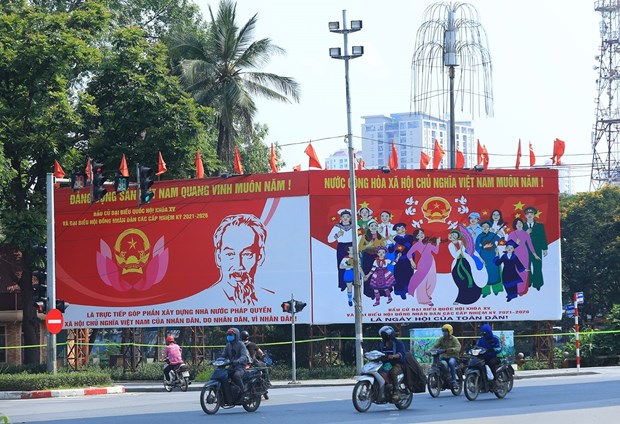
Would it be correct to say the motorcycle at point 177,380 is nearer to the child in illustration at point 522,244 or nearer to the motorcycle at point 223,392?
the motorcycle at point 223,392

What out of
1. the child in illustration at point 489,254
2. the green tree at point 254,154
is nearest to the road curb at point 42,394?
the child in illustration at point 489,254

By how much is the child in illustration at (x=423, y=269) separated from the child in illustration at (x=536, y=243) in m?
3.44

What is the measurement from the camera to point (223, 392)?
20484mm

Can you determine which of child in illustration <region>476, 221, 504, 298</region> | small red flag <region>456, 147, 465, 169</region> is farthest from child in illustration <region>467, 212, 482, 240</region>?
small red flag <region>456, 147, 465, 169</region>

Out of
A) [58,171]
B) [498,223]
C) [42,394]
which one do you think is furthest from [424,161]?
[42,394]

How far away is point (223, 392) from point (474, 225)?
20417mm

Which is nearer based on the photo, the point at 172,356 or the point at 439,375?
the point at 439,375

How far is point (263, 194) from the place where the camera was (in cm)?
3950

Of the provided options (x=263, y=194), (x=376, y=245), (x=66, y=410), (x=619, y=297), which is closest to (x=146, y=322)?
(x=263, y=194)

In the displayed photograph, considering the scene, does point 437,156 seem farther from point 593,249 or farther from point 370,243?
point 593,249

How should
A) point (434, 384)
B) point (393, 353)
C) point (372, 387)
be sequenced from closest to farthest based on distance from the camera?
1. point (372, 387)
2. point (393, 353)
3. point (434, 384)

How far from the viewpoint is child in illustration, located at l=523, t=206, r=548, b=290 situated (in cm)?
3916

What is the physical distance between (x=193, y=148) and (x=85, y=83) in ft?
27.0

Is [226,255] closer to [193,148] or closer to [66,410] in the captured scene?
[193,148]
